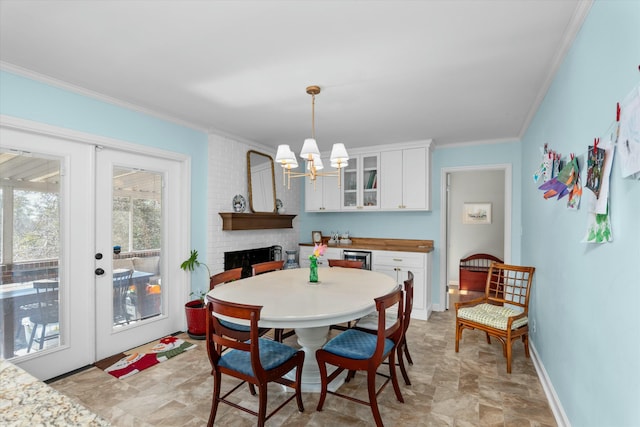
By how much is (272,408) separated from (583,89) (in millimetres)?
2720

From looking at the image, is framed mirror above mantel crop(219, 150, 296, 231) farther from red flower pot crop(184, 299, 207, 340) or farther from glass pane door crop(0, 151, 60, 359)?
glass pane door crop(0, 151, 60, 359)

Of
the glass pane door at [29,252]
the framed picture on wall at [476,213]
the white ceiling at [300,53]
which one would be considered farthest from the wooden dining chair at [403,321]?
the framed picture on wall at [476,213]

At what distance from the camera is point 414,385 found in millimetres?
2594

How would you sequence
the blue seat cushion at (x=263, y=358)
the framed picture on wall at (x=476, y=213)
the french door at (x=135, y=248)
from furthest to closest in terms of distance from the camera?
the framed picture on wall at (x=476, y=213)
the french door at (x=135, y=248)
the blue seat cushion at (x=263, y=358)

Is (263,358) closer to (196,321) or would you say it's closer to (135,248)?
(196,321)

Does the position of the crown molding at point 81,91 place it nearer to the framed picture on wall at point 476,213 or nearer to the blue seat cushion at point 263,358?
the blue seat cushion at point 263,358

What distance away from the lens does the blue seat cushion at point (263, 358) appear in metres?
1.95

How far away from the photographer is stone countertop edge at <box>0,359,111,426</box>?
2.34ft

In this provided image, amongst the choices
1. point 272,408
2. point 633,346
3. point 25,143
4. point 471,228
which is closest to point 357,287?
point 272,408

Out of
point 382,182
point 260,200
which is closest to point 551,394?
point 382,182

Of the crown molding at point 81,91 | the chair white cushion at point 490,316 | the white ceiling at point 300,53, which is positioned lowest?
the chair white cushion at point 490,316

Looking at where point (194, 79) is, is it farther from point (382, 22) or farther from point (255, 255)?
point (255, 255)

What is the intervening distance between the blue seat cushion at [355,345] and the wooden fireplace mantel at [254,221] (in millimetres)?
2225

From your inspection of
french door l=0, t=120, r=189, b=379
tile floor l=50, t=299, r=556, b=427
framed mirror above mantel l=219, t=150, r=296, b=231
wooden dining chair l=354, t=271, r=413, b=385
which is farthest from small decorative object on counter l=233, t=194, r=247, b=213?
wooden dining chair l=354, t=271, r=413, b=385
